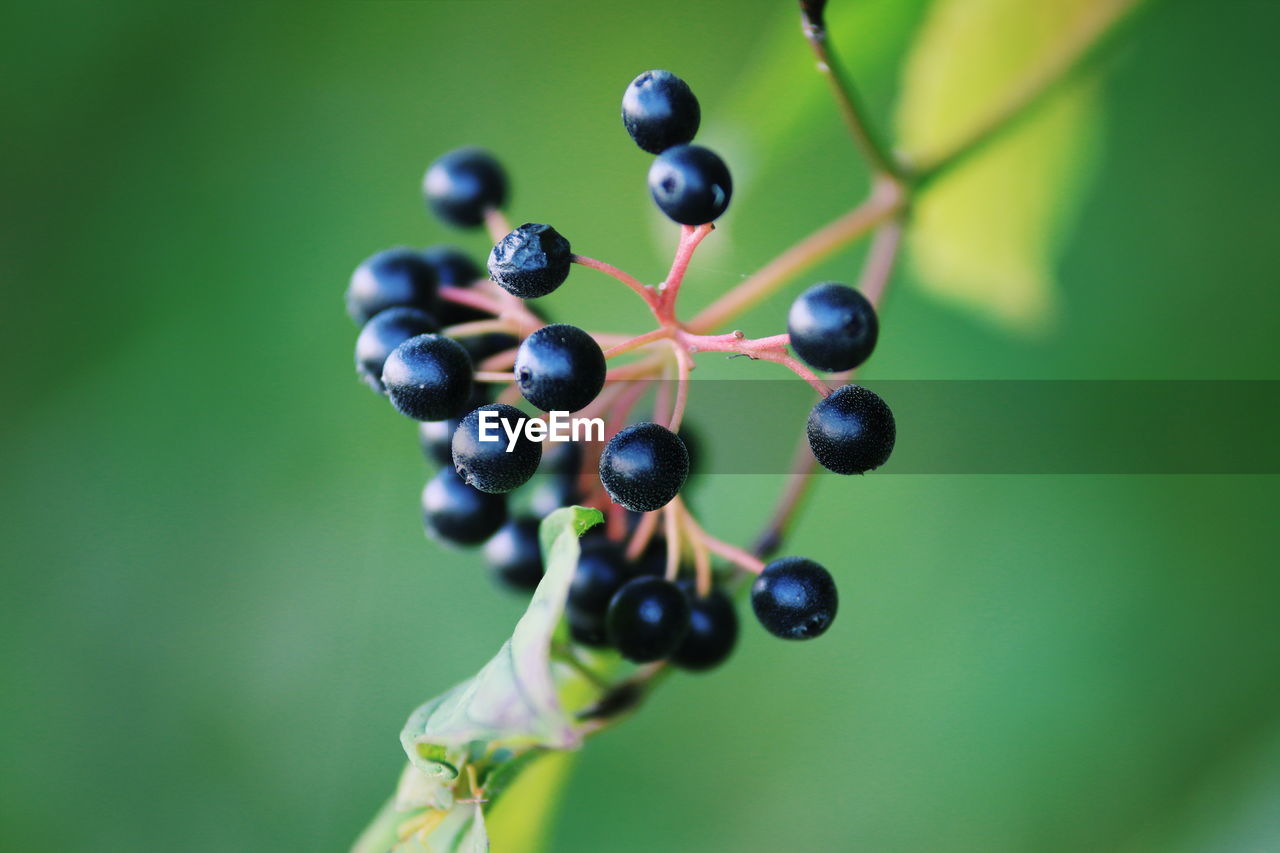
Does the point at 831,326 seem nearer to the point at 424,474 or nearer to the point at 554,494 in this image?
the point at 554,494

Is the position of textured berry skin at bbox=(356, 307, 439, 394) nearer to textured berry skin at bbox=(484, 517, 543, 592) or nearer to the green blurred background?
textured berry skin at bbox=(484, 517, 543, 592)

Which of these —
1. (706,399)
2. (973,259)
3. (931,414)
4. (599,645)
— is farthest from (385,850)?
(931,414)

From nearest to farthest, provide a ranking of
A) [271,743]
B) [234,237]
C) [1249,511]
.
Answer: [1249,511]
[271,743]
[234,237]

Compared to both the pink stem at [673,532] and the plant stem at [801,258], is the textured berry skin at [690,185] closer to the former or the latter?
the plant stem at [801,258]

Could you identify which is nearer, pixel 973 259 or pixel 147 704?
pixel 973 259

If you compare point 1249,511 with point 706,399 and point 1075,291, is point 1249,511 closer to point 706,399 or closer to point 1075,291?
point 1075,291
